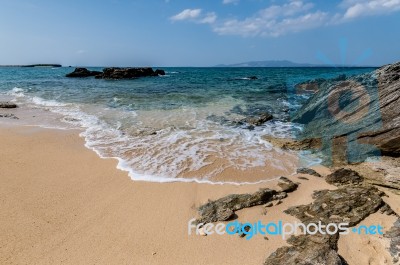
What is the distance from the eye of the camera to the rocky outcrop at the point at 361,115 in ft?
25.0

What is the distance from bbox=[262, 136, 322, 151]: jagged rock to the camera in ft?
30.7

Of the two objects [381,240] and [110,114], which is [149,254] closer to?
[381,240]

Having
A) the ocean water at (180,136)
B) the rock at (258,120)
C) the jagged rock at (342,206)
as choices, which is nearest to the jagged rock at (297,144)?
the ocean water at (180,136)

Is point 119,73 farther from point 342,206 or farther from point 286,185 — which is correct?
point 342,206

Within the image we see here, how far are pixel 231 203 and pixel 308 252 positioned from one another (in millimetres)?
1938

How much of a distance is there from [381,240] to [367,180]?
2488 millimetres

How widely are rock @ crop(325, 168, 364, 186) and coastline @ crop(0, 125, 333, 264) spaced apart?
241mm

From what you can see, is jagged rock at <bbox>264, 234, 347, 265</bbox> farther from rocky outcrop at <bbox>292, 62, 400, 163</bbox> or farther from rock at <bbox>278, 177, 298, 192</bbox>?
rocky outcrop at <bbox>292, 62, 400, 163</bbox>

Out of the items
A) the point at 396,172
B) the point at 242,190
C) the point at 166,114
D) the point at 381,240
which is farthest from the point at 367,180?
the point at 166,114

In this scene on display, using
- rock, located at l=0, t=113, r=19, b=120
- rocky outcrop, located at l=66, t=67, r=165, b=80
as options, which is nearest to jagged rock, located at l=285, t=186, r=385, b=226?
rock, located at l=0, t=113, r=19, b=120

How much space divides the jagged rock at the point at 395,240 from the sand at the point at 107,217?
56 centimetres

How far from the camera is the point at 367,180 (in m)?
6.48

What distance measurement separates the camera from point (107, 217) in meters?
5.25

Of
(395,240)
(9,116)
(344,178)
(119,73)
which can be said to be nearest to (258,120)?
(344,178)
